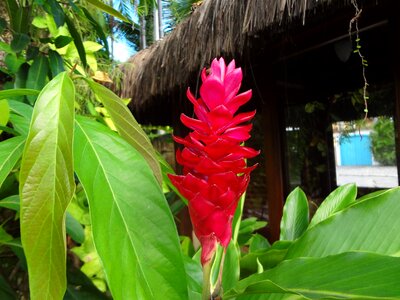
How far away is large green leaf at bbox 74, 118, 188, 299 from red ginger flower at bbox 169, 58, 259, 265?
0.05 metres

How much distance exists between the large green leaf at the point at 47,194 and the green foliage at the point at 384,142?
2.84m

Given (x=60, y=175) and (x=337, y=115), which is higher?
(x=337, y=115)

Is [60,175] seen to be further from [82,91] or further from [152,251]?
[82,91]

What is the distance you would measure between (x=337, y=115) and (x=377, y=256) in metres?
2.94

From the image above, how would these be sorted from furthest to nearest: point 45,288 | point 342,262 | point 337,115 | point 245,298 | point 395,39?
point 337,115 → point 395,39 → point 245,298 → point 342,262 → point 45,288

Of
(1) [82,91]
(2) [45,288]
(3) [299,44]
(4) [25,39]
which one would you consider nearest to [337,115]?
(3) [299,44]

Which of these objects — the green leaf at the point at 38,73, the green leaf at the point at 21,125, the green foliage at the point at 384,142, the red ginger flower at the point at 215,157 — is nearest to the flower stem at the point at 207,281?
the red ginger flower at the point at 215,157

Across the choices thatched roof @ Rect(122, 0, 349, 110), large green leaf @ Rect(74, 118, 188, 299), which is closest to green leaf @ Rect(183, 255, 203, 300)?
large green leaf @ Rect(74, 118, 188, 299)

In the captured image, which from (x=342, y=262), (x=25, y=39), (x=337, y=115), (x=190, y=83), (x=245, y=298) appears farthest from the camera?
(x=337, y=115)

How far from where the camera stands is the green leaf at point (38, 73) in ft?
3.35

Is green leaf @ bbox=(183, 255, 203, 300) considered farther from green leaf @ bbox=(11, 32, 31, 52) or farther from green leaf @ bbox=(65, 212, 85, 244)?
green leaf @ bbox=(11, 32, 31, 52)

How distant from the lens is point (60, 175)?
36 centimetres

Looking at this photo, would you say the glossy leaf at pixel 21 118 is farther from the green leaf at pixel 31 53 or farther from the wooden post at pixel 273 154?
the wooden post at pixel 273 154

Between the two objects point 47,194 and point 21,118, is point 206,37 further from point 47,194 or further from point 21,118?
point 47,194
